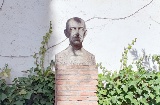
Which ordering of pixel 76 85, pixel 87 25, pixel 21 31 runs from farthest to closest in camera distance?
pixel 87 25, pixel 21 31, pixel 76 85

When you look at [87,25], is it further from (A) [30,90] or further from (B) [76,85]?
(B) [76,85]

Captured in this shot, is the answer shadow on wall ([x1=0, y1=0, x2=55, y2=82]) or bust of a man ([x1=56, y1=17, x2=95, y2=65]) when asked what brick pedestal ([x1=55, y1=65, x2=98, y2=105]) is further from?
shadow on wall ([x1=0, y1=0, x2=55, y2=82])

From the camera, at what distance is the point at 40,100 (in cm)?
434

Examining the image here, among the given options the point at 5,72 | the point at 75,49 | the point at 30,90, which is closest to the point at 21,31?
the point at 5,72

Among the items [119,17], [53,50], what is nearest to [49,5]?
[53,50]

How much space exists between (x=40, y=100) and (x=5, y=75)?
624 mm

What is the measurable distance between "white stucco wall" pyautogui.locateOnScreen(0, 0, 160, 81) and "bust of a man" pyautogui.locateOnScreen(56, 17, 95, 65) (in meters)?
1.24

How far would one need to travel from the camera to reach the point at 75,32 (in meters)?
3.49

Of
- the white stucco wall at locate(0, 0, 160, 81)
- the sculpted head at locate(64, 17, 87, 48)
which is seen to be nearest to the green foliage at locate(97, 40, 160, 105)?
the white stucco wall at locate(0, 0, 160, 81)

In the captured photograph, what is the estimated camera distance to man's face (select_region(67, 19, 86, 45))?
3482 mm

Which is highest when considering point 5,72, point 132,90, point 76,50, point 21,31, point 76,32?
point 21,31

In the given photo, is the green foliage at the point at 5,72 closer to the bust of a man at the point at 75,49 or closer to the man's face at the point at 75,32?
the bust of a man at the point at 75,49

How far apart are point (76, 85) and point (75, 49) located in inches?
14.8

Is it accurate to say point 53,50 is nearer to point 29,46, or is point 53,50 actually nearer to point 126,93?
point 29,46
